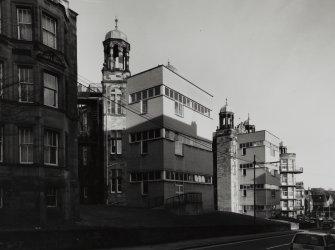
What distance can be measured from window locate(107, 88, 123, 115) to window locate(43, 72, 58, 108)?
69.0 ft

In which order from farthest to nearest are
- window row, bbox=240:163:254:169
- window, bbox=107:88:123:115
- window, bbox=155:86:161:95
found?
window row, bbox=240:163:254:169 → window, bbox=107:88:123:115 → window, bbox=155:86:161:95

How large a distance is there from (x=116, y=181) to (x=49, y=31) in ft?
76.8

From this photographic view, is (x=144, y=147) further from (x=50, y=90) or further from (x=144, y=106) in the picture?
(x=50, y=90)

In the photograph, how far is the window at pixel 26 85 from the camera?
2320cm

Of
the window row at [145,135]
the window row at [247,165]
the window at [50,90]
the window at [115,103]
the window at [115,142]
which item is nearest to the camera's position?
the window at [50,90]

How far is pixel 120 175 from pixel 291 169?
66.5 meters

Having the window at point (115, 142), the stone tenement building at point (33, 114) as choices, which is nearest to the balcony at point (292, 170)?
the window at point (115, 142)

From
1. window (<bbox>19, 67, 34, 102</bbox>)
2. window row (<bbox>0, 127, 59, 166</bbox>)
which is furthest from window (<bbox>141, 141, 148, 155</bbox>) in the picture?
window (<bbox>19, 67, 34, 102</bbox>)

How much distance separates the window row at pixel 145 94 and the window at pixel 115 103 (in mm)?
1704

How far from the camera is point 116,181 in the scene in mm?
45062

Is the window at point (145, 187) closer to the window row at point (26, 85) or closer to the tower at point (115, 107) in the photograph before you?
the tower at point (115, 107)

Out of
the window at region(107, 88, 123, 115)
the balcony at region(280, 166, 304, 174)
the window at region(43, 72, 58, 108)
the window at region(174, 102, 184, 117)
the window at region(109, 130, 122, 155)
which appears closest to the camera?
the window at region(43, 72, 58, 108)

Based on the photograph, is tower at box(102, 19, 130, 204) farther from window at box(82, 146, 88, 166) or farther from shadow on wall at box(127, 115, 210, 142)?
window at box(82, 146, 88, 166)

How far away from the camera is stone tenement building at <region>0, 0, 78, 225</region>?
2214 cm
